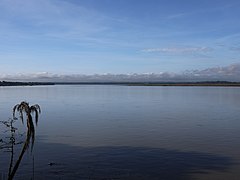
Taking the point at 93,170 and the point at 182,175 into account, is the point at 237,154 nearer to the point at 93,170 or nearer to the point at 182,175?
the point at 182,175

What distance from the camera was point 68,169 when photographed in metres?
11.5

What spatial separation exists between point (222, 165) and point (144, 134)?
665cm

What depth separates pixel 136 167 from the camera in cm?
1188

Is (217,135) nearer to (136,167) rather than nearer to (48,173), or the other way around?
(136,167)

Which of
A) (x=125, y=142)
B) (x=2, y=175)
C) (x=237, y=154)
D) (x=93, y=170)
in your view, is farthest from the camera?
(x=125, y=142)

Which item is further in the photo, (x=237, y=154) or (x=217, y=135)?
(x=217, y=135)

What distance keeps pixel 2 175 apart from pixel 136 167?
4972mm

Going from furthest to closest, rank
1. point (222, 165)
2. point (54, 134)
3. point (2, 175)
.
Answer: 1. point (54, 134)
2. point (222, 165)
3. point (2, 175)

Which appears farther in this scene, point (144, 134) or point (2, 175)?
point (144, 134)

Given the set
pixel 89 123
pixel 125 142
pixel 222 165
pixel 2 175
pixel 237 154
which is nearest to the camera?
pixel 2 175

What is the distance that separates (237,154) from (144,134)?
598 centimetres

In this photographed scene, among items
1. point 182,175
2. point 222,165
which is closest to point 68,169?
point 182,175

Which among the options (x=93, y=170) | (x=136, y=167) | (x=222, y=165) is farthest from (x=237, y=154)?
(x=93, y=170)

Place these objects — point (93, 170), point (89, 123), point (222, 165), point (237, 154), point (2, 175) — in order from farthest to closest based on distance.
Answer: point (89, 123) → point (237, 154) → point (222, 165) → point (93, 170) → point (2, 175)
